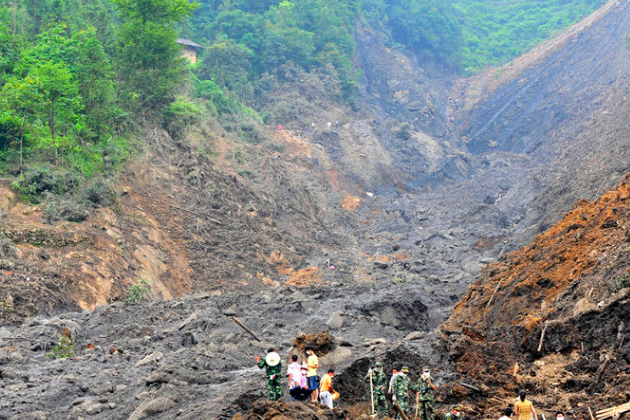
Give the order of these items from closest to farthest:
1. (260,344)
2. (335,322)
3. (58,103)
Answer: (260,344)
(335,322)
(58,103)

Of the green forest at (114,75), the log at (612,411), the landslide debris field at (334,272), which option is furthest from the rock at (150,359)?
the green forest at (114,75)

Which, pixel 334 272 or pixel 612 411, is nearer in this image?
pixel 612 411

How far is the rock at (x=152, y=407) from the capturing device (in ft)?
39.1

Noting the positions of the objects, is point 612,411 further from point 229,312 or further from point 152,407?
point 229,312

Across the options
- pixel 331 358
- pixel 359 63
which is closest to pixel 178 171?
pixel 331 358

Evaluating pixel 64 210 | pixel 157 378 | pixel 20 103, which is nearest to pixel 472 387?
pixel 157 378

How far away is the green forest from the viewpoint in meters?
25.1

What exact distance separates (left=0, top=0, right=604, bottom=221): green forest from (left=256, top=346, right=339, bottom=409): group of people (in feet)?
46.4

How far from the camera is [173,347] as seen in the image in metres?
17.3

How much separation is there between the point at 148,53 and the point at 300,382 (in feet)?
76.0

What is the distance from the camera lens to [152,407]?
12055 mm

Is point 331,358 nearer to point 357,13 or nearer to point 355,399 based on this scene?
point 355,399

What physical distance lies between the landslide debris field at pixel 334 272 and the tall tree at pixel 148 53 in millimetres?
1769

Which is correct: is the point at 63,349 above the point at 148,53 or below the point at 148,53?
below
